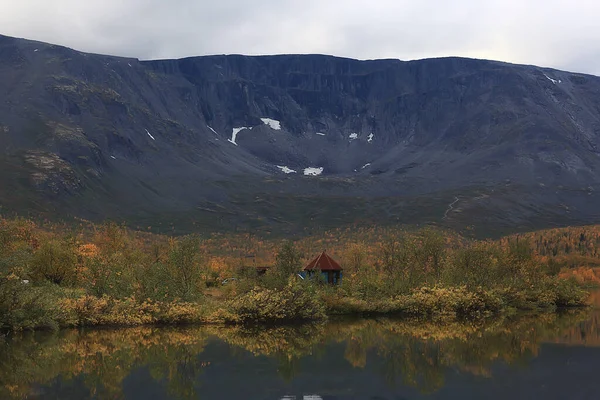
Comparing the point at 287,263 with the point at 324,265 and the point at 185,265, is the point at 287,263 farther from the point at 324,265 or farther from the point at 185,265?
the point at 324,265

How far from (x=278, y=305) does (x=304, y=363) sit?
17.9 meters

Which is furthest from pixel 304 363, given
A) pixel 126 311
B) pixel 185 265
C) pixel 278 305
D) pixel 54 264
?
pixel 54 264

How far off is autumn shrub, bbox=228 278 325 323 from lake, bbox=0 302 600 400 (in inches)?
102

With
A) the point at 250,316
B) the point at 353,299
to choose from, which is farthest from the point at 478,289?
the point at 250,316

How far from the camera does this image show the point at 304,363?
3422 centimetres

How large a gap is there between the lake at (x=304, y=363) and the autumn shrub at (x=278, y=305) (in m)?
2.60

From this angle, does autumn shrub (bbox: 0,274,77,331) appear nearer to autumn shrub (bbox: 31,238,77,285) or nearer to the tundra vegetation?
the tundra vegetation

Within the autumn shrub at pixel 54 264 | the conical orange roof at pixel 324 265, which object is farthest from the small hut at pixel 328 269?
the autumn shrub at pixel 54 264

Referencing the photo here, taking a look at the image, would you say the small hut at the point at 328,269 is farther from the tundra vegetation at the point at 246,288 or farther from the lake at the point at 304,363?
the lake at the point at 304,363

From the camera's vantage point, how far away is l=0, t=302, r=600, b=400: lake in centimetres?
2770

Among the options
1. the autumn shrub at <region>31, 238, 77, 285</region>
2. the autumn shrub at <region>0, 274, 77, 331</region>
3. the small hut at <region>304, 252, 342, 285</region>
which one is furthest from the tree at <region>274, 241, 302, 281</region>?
the small hut at <region>304, 252, 342, 285</region>

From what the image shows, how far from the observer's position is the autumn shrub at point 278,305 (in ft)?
170

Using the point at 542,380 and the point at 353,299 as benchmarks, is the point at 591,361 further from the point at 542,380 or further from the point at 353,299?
the point at 353,299

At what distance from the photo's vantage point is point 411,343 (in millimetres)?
41156
